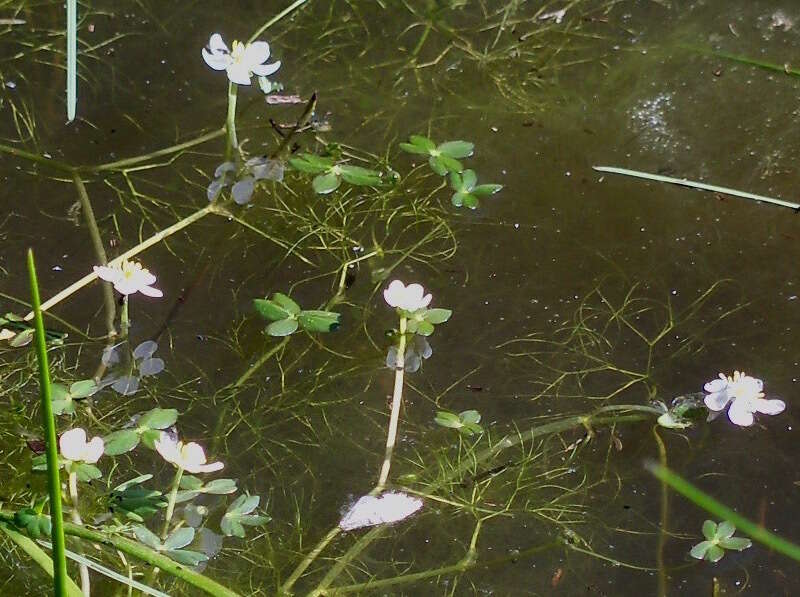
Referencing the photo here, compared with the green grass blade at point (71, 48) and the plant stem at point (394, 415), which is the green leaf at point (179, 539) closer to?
the plant stem at point (394, 415)

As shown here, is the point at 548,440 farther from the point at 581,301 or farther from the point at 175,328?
the point at 175,328

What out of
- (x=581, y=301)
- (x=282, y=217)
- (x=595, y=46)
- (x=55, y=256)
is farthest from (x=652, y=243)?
(x=55, y=256)

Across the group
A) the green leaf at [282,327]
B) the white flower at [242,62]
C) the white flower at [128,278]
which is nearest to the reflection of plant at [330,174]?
the white flower at [242,62]

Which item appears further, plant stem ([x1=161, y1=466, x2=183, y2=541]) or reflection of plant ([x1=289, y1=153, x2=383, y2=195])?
reflection of plant ([x1=289, y1=153, x2=383, y2=195])

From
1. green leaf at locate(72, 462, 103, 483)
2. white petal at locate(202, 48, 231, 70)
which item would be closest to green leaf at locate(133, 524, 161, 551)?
green leaf at locate(72, 462, 103, 483)

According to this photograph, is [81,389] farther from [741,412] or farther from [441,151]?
[741,412]

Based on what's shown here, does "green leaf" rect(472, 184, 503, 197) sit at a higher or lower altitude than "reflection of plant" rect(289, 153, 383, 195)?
lower

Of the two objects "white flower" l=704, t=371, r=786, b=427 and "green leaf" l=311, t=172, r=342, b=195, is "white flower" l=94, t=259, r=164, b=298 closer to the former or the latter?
"green leaf" l=311, t=172, r=342, b=195
